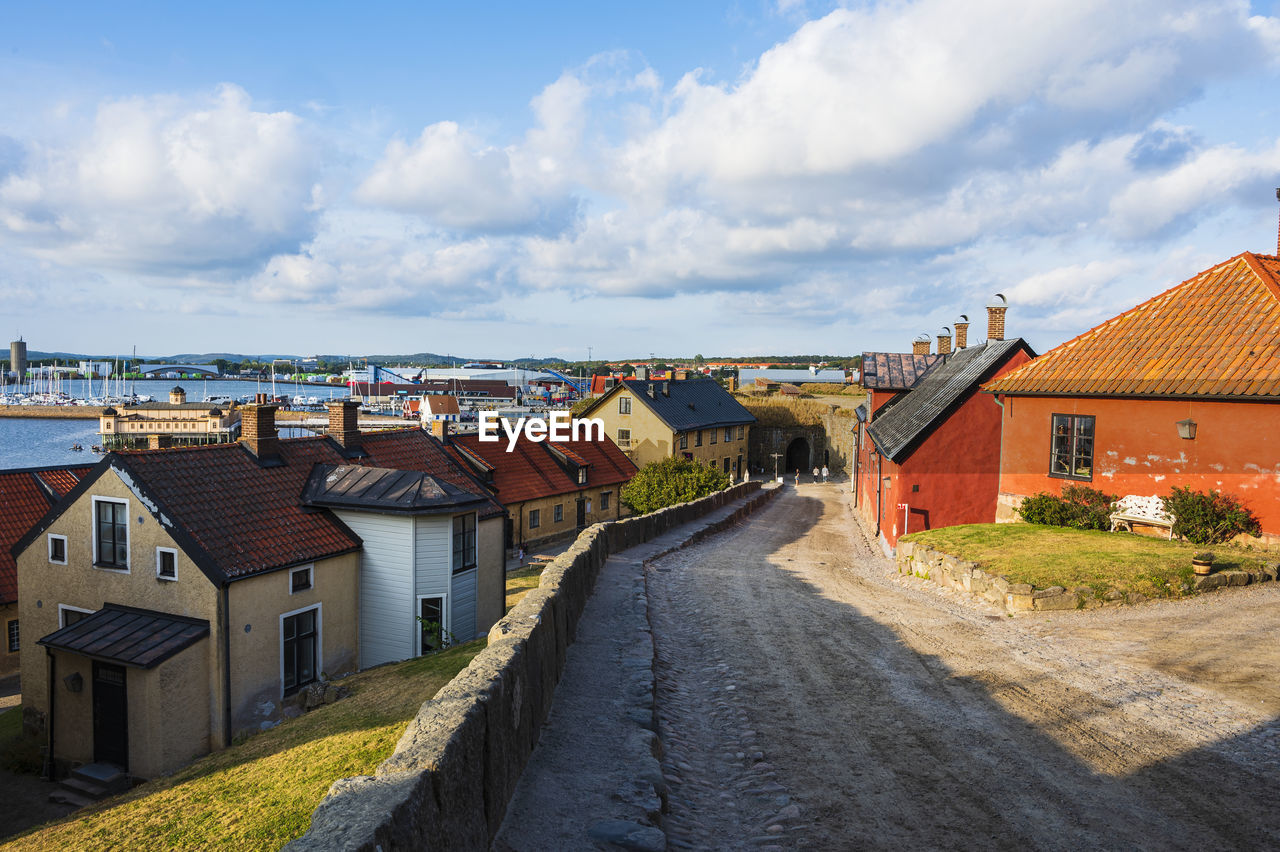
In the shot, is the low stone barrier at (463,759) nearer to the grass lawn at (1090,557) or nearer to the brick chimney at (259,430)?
the grass lawn at (1090,557)

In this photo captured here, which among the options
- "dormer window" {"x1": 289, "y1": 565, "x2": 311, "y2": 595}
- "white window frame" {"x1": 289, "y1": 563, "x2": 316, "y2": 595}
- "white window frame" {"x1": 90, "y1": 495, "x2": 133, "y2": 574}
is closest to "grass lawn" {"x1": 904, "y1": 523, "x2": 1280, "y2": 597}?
"white window frame" {"x1": 289, "y1": 563, "x2": 316, "y2": 595}

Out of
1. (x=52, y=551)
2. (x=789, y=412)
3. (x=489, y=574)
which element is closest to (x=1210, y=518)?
(x=489, y=574)

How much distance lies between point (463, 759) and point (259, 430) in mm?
19971

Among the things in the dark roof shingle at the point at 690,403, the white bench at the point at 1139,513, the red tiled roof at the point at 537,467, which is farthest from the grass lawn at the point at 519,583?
the dark roof shingle at the point at 690,403

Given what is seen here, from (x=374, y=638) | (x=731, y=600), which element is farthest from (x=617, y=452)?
(x=731, y=600)

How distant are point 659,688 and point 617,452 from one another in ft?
132

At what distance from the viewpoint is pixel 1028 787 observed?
7035 mm

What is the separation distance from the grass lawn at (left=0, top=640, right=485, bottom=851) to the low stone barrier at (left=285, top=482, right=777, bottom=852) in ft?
9.45

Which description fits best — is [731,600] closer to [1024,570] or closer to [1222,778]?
[1024,570]

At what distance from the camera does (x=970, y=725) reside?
28.4 feet

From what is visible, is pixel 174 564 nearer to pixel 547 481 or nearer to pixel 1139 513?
pixel 1139 513

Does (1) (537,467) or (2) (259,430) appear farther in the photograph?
(1) (537,467)

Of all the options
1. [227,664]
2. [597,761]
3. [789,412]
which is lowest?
[227,664]

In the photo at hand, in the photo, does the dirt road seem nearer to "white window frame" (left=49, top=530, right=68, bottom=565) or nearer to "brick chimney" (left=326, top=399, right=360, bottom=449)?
"brick chimney" (left=326, top=399, right=360, bottom=449)
